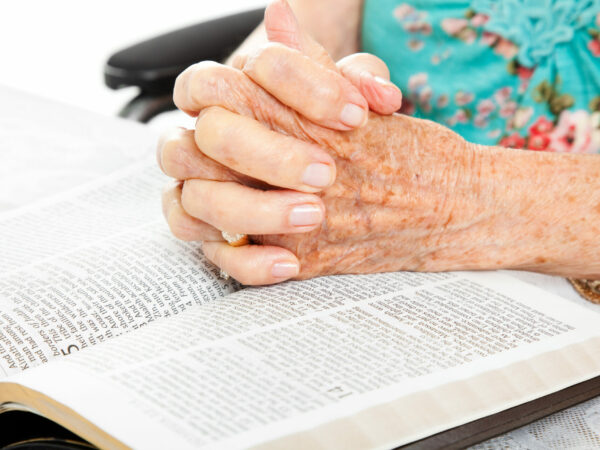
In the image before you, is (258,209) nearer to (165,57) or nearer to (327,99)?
(327,99)

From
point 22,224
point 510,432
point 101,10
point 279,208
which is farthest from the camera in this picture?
point 101,10

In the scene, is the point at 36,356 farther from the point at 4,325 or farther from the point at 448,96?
the point at 448,96

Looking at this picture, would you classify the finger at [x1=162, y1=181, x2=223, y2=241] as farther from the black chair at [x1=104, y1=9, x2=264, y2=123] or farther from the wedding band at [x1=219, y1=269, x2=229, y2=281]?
the black chair at [x1=104, y1=9, x2=264, y2=123]

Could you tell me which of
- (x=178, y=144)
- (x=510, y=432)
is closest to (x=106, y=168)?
(x=178, y=144)

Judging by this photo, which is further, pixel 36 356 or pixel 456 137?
pixel 456 137

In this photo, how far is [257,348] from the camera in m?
0.58

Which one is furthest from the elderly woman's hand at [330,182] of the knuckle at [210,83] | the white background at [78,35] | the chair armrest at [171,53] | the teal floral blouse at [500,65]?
the white background at [78,35]

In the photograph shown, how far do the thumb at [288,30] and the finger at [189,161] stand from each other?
14cm

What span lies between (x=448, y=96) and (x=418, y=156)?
358 millimetres

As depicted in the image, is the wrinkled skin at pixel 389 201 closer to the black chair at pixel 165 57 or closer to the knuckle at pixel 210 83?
the knuckle at pixel 210 83

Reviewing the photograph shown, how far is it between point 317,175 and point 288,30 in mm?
176

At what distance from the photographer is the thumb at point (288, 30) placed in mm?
739

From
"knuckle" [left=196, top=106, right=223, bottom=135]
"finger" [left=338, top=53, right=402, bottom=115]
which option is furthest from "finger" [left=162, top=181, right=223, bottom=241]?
"finger" [left=338, top=53, right=402, bottom=115]

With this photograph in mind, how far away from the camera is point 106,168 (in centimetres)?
103
